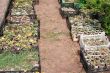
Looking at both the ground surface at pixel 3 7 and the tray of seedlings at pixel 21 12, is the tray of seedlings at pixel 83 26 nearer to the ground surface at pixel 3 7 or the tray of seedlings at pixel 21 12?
the tray of seedlings at pixel 21 12

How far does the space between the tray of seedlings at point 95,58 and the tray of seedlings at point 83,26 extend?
4.74 feet

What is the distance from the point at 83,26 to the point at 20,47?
3.25 m

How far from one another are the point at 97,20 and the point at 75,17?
908 millimetres

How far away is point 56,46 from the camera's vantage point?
11789mm

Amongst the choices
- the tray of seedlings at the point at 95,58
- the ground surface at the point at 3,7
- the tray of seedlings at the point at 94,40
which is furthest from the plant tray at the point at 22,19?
the tray of seedlings at the point at 95,58

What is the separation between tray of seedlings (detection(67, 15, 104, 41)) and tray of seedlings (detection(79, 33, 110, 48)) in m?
0.53

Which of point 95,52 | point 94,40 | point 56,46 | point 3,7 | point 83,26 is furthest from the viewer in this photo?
point 3,7

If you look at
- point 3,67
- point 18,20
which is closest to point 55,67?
point 3,67

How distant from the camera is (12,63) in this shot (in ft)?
30.6

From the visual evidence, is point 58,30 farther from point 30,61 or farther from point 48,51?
point 30,61

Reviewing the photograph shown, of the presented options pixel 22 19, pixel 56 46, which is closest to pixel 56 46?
pixel 56 46

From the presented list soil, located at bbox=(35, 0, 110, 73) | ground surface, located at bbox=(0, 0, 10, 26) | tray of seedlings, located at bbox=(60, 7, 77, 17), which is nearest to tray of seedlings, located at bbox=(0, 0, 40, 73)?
soil, located at bbox=(35, 0, 110, 73)

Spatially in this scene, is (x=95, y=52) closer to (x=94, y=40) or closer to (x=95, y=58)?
(x=95, y=58)

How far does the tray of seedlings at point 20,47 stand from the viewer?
9.17m
